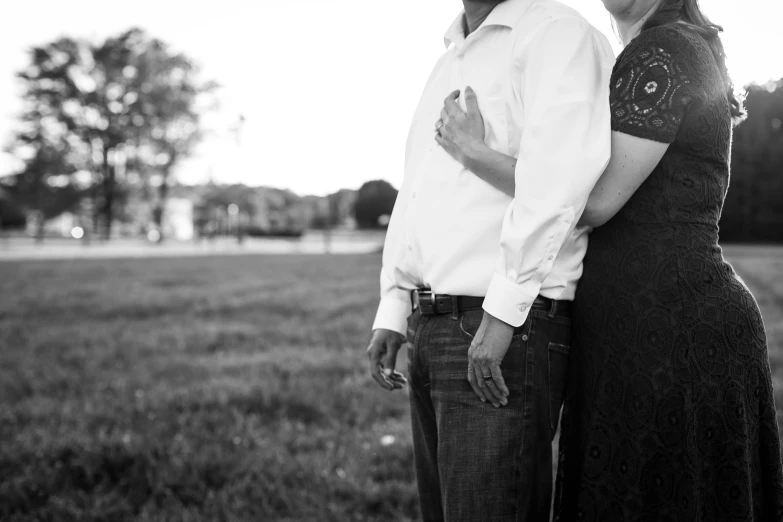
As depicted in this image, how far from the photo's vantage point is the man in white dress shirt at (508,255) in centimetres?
143

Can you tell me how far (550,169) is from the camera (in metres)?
1.41

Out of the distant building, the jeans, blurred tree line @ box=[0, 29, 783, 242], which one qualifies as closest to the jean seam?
the jeans

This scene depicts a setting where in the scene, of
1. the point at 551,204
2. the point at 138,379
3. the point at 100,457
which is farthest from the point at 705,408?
the point at 138,379

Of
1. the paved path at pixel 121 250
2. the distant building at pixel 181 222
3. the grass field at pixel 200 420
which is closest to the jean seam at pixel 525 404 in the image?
the grass field at pixel 200 420

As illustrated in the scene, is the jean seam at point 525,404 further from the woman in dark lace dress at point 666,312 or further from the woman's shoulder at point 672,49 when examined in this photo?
the woman's shoulder at point 672,49

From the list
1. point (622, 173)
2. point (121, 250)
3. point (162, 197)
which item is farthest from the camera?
point (162, 197)

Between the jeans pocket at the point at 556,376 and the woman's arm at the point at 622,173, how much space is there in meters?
0.34

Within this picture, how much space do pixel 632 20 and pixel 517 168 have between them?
2.27 feet

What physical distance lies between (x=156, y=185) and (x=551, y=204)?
44536mm

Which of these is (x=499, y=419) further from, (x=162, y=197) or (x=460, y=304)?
(x=162, y=197)

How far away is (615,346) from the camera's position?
158 centimetres

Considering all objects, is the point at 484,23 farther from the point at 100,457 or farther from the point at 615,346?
the point at 100,457

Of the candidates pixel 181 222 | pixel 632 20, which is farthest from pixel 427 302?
pixel 181 222

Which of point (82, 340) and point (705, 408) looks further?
point (82, 340)
